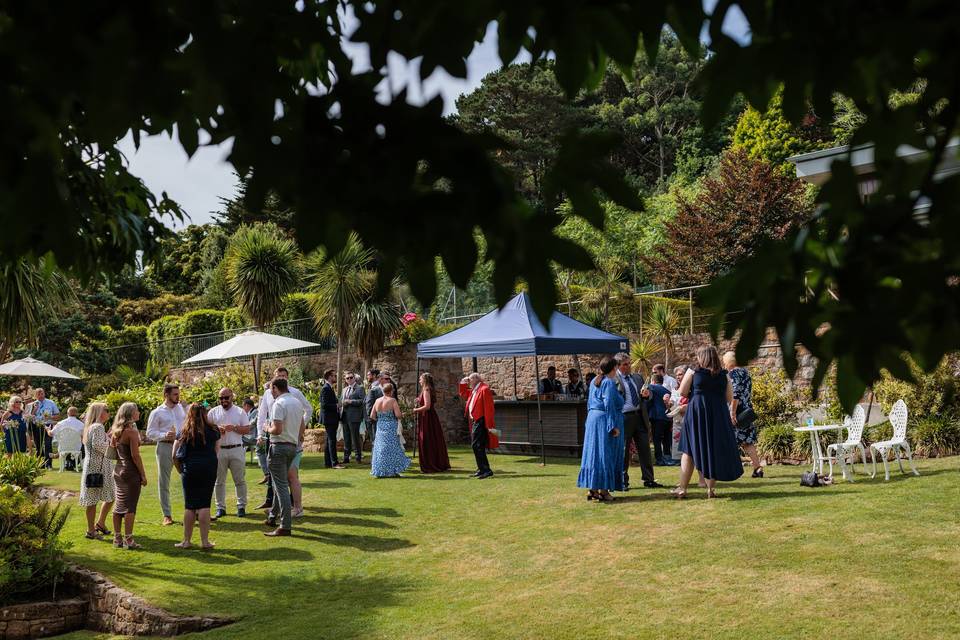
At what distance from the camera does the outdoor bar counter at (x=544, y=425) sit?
16.1 meters

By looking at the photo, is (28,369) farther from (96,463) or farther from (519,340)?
(519,340)

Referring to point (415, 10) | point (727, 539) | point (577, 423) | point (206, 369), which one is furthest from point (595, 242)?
point (415, 10)

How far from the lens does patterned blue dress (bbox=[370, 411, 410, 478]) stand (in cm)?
1392

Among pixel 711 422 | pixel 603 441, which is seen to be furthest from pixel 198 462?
pixel 711 422

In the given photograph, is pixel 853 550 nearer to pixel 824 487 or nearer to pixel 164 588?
pixel 824 487

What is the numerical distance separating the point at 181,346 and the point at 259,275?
9413mm

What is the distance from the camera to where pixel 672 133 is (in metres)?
47.6

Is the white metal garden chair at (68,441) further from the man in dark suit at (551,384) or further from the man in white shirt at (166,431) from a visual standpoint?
the man in dark suit at (551,384)

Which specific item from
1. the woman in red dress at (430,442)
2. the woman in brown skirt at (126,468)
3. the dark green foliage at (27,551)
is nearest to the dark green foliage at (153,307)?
the woman in red dress at (430,442)

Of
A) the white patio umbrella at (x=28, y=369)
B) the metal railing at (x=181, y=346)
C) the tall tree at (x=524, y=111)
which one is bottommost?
the white patio umbrella at (x=28, y=369)

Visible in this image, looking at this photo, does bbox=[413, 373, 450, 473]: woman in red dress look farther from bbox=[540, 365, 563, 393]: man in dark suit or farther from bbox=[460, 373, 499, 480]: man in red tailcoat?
bbox=[540, 365, 563, 393]: man in dark suit

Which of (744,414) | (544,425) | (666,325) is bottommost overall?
(544,425)

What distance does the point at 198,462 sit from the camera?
902 cm

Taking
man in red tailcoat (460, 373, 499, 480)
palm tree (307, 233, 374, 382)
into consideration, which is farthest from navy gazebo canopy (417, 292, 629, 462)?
palm tree (307, 233, 374, 382)
